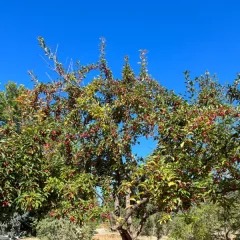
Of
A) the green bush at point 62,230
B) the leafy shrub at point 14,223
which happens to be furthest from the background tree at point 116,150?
the green bush at point 62,230

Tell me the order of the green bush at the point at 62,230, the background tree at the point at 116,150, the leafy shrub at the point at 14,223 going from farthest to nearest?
the green bush at the point at 62,230, the leafy shrub at the point at 14,223, the background tree at the point at 116,150

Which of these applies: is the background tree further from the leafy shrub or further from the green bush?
the green bush

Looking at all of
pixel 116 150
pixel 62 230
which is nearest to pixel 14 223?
pixel 62 230

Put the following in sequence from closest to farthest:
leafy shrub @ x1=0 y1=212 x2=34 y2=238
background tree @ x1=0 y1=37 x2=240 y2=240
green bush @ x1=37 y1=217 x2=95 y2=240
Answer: background tree @ x1=0 y1=37 x2=240 y2=240 → leafy shrub @ x1=0 y1=212 x2=34 y2=238 → green bush @ x1=37 y1=217 x2=95 y2=240

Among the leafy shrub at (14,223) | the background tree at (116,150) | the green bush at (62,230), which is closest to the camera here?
the background tree at (116,150)

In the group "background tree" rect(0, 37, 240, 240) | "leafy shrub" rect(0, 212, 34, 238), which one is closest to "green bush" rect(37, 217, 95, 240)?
"leafy shrub" rect(0, 212, 34, 238)

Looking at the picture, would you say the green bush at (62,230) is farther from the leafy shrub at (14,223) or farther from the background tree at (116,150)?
the background tree at (116,150)

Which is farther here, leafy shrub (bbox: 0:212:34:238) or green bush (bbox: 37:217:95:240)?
green bush (bbox: 37:217:95:240)

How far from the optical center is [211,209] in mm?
12672

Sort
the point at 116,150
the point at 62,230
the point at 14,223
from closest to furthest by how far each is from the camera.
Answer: the point at 116,150 < the point at 62,230 < the point at 14,223

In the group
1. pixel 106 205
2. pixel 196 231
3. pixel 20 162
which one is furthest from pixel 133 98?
pixel 196 231

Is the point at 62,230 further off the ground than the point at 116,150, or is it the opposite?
the point at 116,150

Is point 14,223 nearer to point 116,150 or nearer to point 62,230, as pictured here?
point 62,230

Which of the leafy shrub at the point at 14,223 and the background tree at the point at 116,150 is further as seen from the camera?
the leafy shrub at the point at 14,223
